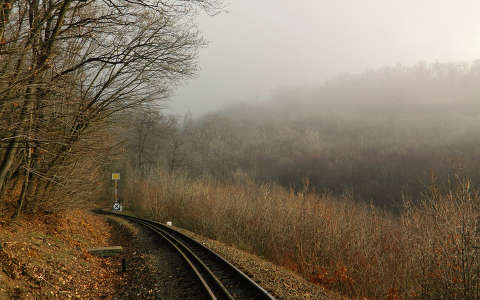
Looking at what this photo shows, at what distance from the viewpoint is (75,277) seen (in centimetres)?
697

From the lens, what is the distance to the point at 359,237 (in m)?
10.8

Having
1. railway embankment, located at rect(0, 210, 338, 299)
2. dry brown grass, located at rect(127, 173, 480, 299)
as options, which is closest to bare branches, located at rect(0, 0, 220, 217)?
railway embankment, located at rect(0, 210, 338, 299)

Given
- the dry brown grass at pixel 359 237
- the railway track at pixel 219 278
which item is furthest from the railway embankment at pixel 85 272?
the dry brown grass at pixel 359 237

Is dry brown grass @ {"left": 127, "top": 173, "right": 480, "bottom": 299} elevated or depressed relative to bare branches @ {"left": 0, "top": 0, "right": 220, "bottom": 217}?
depressed

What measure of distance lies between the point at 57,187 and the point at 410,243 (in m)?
12.0

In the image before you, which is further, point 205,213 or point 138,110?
point 205,213

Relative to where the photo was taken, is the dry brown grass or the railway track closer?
the dry brown grass

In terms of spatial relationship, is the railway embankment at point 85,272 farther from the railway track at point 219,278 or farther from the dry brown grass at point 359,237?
the dry brown grass at point 359,237

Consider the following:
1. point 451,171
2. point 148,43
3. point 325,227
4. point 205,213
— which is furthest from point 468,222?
point 205,213

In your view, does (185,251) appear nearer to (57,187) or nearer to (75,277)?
(75,277)

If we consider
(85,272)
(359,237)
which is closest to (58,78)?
(85,272)

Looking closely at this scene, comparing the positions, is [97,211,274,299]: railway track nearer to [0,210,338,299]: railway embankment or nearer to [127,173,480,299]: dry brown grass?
[0,210,338,299]: railway embankment

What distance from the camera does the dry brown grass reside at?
5801mm

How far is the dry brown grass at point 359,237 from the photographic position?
5.80 meters
